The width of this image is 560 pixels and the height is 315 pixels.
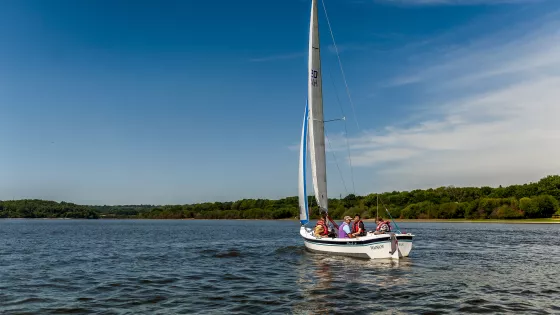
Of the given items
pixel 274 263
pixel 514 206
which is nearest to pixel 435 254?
pixel 274 263

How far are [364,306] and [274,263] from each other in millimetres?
15418

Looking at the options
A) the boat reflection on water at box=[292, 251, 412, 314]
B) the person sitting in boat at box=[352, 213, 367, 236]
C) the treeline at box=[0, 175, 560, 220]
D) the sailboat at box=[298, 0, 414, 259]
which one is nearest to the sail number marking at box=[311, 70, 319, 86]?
the sailboat at box=[298, 0, 414, 259]

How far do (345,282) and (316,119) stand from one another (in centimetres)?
1828

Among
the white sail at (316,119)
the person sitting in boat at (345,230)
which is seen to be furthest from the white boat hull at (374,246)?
A: the white sail at (316,119)

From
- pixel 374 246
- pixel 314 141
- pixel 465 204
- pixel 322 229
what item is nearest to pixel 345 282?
pixel 374 246

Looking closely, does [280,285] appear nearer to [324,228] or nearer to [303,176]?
[324,228]

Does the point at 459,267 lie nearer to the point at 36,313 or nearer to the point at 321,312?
the point at 321,312

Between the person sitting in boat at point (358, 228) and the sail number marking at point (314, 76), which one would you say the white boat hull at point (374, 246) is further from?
the sail number marking at point (314, 76)

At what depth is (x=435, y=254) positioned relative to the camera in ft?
124

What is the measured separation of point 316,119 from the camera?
3891 cm

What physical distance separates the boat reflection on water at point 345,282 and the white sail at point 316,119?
256 inches

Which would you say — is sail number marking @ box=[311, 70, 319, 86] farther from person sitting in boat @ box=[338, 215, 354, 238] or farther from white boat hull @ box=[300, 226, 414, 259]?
white boat hull @ box=[300, 226, 414, 259]

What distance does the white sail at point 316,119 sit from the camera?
127ft

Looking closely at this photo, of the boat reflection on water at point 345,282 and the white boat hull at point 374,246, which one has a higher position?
the white boat hull at point 374,246
